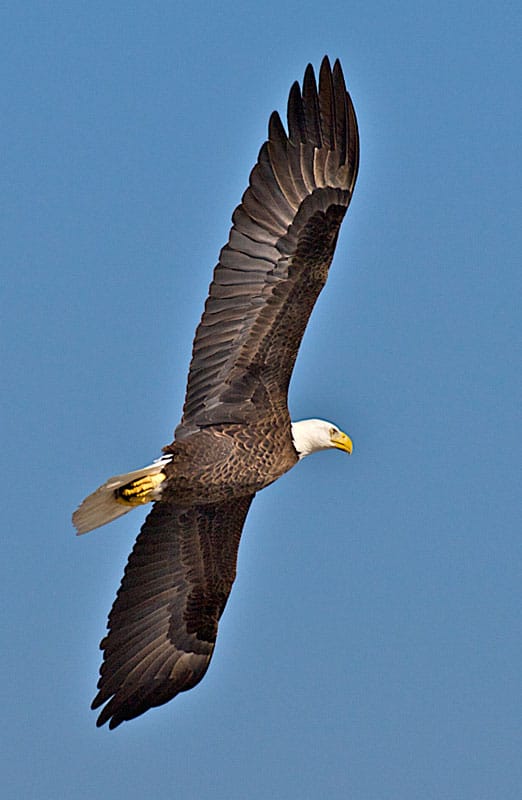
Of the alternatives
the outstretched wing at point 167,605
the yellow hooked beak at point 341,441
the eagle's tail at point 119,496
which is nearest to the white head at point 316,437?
the yellow hooked beak at point 341,441

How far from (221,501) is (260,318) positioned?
1.69 metres

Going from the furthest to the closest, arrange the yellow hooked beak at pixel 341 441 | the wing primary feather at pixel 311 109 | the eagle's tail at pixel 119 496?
the yellow hooked beak at pixel 341 441 → the wing primary feather at pixel 311 109 → the eagle's tail at pixel 119 496

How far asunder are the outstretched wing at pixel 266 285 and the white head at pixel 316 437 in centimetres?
40

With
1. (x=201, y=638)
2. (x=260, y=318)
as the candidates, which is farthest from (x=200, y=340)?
(x=201, y=638)

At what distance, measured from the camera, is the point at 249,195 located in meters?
16.7

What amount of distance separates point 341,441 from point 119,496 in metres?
2.27

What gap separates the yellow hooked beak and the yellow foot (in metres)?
1.82

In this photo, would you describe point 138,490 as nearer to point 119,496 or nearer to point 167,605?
point 119,496

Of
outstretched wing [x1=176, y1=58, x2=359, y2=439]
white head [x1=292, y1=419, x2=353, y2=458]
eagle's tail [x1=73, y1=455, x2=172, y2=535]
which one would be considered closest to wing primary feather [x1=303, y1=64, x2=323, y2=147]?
outstretched wing [x1=176, y1=58, x2=359, y2=439]

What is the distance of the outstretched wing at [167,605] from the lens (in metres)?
17.6

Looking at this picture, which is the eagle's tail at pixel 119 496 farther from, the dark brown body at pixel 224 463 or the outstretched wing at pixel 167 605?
the outstretched wing at pixel 167 605

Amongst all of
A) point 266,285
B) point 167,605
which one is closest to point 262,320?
point 266,285

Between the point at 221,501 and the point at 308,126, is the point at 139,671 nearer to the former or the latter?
the point at 221,501

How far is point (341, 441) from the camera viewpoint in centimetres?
1755
